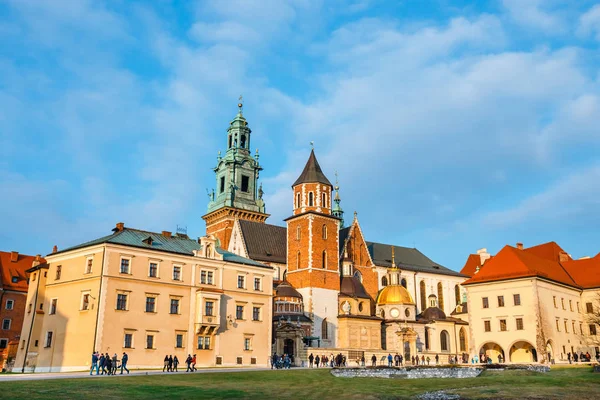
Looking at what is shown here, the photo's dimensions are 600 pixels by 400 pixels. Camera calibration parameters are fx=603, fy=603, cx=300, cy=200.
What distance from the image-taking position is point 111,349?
41.0m

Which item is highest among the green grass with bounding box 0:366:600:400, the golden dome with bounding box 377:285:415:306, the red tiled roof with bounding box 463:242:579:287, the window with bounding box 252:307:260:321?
the red tiled roof with bounding box 463:242:579:287

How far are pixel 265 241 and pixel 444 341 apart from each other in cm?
2396

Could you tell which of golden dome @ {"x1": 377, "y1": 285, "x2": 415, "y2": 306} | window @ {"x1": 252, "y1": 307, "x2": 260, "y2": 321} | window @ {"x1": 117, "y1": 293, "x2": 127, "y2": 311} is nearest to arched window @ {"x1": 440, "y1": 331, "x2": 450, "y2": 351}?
golden dome @ {"x1": 377, "y1": 285, "x2": 415, "y2": 306}

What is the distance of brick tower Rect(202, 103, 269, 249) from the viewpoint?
265 ft

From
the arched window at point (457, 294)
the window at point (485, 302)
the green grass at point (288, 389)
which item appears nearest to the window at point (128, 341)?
the green grass at point (288, 389)

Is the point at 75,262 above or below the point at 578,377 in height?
above

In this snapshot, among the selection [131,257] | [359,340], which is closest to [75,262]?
[131,257]

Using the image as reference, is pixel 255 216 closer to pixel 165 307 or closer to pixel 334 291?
pixel 334 291

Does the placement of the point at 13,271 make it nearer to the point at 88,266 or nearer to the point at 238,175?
the point at 88,266

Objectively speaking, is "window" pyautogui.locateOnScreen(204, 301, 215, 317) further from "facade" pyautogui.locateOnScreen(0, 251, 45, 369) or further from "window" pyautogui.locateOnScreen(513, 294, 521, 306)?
"window" pyautogui.locateOnScreen(513, 294, 521, 306)

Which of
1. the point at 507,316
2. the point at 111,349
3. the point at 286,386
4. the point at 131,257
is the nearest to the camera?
the point at 286,386

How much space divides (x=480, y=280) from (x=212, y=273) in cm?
2767

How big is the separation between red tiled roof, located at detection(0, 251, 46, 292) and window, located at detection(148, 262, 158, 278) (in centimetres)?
1885

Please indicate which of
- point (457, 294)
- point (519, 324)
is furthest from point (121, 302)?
point (457, 294)
